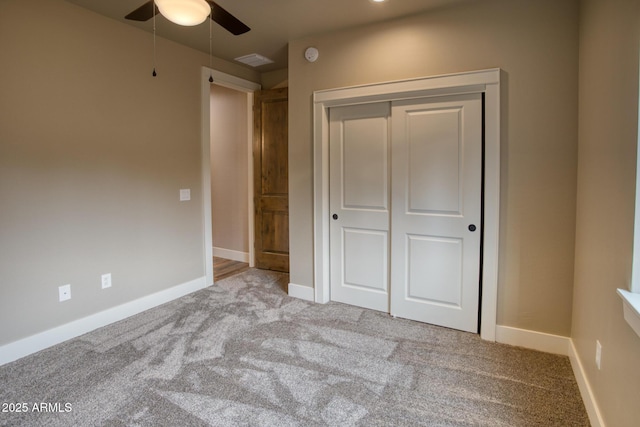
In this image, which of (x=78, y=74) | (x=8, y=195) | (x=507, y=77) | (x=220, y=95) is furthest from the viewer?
(x=220, y=95)

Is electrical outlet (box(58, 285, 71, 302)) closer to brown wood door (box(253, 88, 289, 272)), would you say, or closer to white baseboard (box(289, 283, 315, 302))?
white baseboard (box(289, 283, 315, 302))

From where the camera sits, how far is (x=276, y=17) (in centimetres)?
296

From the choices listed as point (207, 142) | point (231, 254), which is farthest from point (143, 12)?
point (231, 254)

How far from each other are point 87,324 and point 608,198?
366 centimetres

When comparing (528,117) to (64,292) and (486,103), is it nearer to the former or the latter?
(486,103)

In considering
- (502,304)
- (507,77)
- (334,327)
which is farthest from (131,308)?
(507,77)

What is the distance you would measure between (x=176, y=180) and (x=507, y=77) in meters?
3.12

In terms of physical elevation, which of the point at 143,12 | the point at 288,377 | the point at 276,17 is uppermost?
the point at 276,17

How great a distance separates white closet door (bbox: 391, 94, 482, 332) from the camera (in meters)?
2.77

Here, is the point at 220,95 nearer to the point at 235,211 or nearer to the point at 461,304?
the point at 235,211

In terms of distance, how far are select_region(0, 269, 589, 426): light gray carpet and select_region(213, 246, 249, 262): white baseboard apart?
6.67 ft

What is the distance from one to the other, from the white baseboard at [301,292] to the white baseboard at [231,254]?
1.60 metres

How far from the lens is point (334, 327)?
2.96 m

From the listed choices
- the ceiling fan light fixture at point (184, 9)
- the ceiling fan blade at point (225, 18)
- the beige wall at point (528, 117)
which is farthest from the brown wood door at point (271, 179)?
the ceiling fan light fixture at point (184, 9)
